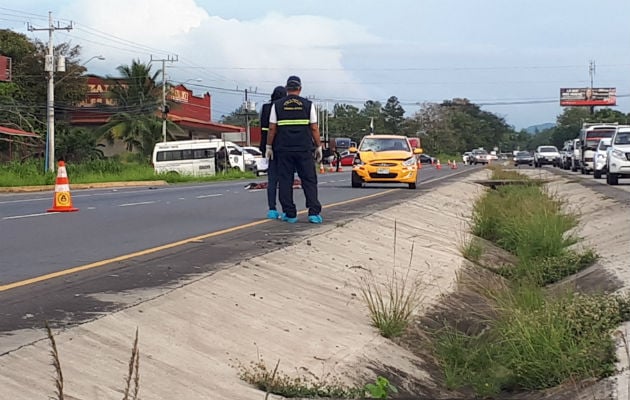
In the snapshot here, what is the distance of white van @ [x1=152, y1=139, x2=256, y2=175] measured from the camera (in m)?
49.4

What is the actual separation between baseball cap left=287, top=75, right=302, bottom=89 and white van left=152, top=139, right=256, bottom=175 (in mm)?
36266

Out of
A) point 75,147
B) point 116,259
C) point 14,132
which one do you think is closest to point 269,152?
point 116,259

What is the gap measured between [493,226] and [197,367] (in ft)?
44.6

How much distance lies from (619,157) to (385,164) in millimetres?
7848

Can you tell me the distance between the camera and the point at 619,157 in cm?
2944

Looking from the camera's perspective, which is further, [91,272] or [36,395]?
[91,272]

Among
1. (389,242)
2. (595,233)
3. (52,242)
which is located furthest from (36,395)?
(595,233)

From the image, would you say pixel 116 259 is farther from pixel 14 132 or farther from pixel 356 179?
pixel 14 132

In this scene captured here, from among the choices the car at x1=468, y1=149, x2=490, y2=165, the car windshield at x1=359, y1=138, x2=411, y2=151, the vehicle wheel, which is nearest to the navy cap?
the vehicle wheel

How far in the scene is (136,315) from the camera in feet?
22.4

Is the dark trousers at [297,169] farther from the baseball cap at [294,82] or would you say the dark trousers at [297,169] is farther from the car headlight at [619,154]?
the car headlight at [619,154]

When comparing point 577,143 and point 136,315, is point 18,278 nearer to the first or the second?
point 136,315

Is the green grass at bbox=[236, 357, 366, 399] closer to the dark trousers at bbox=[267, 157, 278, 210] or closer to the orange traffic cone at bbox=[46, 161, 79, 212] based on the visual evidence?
the dark trousers at bbox=[267, 157, 278, 210]

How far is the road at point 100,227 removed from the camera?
32.5ft
